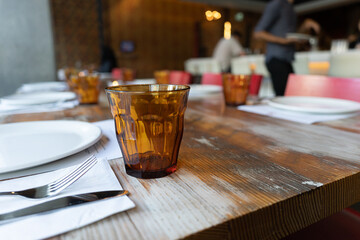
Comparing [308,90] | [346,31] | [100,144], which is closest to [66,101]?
[100,144]

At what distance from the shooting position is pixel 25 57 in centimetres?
309

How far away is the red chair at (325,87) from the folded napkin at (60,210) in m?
1.14

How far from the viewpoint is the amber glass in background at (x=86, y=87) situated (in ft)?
3.47

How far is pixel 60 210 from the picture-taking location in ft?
0.94

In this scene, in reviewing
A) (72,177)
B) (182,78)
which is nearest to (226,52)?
(182,78)

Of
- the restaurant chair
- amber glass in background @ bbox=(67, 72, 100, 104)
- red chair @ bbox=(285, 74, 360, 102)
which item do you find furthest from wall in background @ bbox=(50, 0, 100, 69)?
the restaurant chair

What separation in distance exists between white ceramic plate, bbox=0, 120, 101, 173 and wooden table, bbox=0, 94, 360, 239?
0.09 metres

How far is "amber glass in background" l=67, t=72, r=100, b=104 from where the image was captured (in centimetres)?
106

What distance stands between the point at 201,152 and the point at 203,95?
2.81 ft

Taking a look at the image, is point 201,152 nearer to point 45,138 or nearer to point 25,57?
point 45,138

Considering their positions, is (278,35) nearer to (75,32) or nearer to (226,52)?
(226,52)

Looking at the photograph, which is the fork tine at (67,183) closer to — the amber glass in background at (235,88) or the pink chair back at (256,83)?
the amber glass in background at (235,88)

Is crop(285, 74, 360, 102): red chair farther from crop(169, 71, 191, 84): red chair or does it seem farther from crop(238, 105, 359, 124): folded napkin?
crop(169, 71, 191, 84): red chair

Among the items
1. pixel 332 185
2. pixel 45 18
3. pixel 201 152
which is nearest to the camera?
pixel 332 185
